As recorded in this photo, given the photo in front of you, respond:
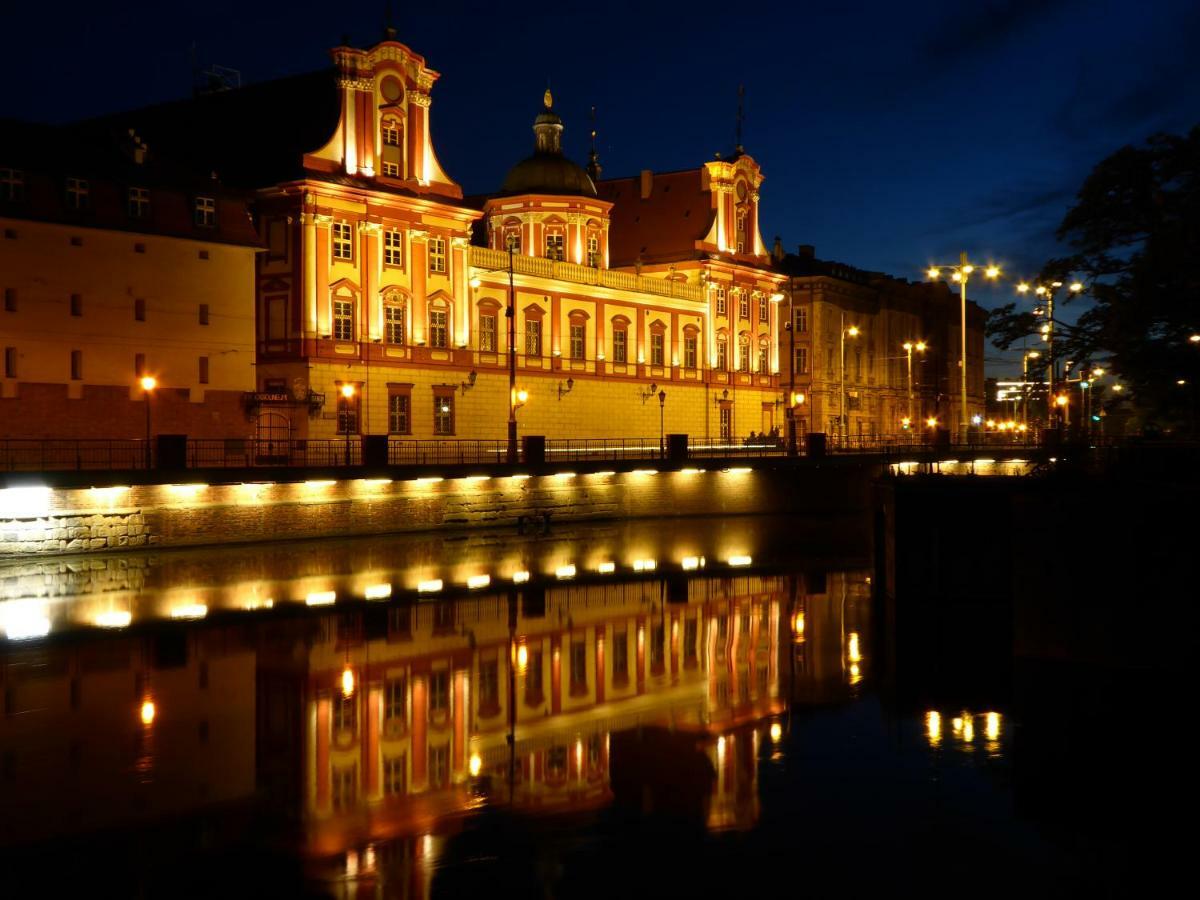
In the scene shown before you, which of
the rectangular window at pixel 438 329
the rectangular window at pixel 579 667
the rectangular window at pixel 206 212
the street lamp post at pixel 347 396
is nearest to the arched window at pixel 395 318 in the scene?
the rectangular window at pixel 438 329

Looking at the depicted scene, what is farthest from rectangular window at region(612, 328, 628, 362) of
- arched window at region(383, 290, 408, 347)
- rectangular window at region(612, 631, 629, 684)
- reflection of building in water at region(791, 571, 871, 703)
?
rectangular window at region(612, 631, 629, 684)

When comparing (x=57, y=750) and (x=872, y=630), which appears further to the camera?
(x=872, y=630)

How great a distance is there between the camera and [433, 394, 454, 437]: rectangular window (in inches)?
2643

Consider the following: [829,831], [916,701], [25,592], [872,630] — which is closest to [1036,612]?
[916,701]

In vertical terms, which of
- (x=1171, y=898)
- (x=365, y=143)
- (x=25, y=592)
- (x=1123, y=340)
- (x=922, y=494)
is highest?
(x=365, y=143)

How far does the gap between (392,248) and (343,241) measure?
10.0 ft

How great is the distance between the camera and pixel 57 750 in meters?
21.5

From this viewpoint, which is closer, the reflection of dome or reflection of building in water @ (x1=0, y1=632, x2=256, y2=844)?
reflection of building in water @ (x1=0, y1=632, x2=256, y2=844)

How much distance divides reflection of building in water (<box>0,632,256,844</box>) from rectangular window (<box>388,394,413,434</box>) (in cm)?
3312

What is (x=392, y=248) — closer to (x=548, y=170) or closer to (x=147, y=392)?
(x=147, y=392)

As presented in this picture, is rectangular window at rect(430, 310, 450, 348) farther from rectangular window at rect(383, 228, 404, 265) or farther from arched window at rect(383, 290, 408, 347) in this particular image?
rectangular window at rect(383, 228, 404, 265)

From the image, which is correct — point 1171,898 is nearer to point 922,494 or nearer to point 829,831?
point 829,831

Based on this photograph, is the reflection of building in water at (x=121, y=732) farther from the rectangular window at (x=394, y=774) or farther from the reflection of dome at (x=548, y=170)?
the reflection of dome at (x=548, y=170)

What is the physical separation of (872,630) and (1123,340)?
9.84 m
